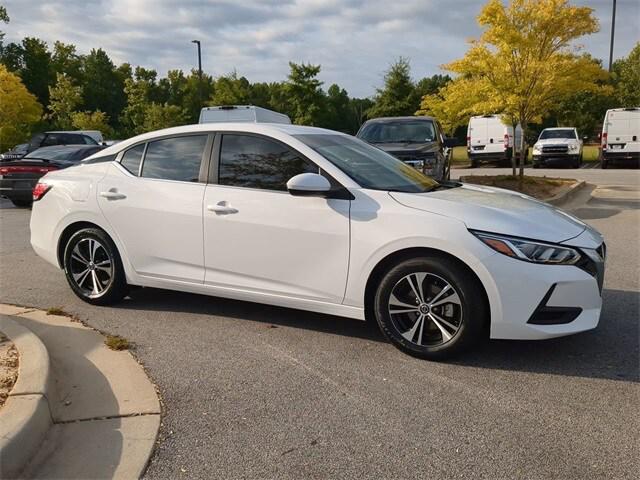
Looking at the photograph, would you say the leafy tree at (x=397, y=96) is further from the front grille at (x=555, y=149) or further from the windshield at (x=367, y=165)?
the windshield at (x=367, y=165)

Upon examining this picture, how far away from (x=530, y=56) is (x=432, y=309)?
10.8 metres

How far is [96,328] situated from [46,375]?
1.32 metres

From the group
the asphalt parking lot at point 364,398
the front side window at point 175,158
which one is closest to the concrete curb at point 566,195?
the asphalt parking lot at point 364,398

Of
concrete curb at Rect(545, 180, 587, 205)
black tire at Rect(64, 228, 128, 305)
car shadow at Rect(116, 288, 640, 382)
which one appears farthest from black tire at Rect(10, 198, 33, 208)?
concrete curb at Rect(545, 180, 587, 205)

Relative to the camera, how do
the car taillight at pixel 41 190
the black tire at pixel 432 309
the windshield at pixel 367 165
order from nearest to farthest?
the black tire at pixel 432 309 → the windshield at pixel 367 165 → the car taillight at pixel 41 190

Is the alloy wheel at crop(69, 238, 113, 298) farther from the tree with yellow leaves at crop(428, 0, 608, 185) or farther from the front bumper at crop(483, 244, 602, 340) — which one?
the tree with yellow leaves at crop(428, 0, 608, 185)

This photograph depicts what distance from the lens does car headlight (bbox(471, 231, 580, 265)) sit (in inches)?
144

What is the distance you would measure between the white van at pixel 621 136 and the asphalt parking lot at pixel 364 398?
2059 cm

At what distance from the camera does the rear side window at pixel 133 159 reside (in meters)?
5.07

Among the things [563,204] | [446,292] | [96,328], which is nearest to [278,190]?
[446,292]

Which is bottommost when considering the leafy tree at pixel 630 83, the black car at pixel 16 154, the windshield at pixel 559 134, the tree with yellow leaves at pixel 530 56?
the black car at pixel 16 154

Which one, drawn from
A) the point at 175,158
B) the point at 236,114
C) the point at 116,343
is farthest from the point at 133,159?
the point at 236,114

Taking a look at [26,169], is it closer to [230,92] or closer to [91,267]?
[91,267]

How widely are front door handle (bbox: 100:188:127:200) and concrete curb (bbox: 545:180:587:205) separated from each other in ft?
31.6
